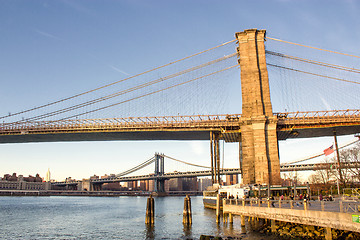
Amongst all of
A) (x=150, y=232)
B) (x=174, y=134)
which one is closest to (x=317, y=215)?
(x=150, y=232)

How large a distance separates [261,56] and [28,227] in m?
45.6

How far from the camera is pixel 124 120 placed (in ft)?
215

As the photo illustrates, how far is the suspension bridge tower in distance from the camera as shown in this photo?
51.5 metres

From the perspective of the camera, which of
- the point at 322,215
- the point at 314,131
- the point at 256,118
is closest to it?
the point at 322,215

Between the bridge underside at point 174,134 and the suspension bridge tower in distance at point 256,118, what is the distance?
4135 mm

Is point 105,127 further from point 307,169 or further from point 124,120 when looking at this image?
point 307,169

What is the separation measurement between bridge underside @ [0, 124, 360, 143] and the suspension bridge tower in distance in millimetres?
4135

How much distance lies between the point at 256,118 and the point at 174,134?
1954 cm

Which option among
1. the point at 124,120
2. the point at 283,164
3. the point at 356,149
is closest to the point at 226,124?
the point at 124,120

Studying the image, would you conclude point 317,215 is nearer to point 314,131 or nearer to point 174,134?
point 314,131

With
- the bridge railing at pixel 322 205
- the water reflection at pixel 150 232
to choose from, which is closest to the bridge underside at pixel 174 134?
the water reflection at pixel 150 232

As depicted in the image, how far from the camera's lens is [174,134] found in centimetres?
6600

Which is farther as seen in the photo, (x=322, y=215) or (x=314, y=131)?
(x=314, y=131)

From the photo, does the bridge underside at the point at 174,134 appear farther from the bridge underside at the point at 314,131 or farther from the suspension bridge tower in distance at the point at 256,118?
the suspension bridge tower in distance at the point at 256,118
